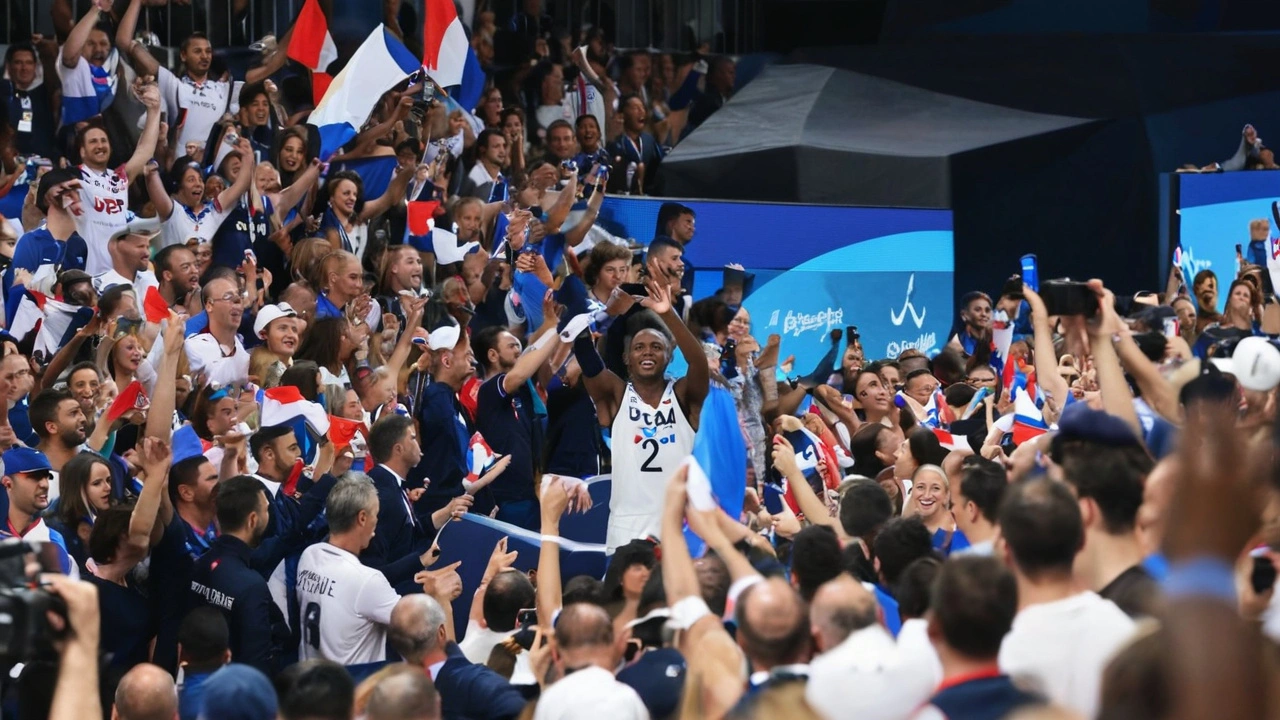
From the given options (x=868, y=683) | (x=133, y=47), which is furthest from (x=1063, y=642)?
(x=133, y=47)

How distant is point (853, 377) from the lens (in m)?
10.8

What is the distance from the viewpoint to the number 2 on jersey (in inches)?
293

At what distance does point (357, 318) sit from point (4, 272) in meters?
1.91

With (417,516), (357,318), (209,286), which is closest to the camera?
(417,516)

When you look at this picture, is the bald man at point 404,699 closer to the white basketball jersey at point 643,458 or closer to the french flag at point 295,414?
the white basketball jersey at point 643,458

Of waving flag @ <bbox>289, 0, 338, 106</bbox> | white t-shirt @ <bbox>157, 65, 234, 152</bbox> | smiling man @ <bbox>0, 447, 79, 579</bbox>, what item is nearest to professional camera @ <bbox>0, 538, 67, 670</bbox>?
smiling man @ <bbox>0, 447, 79, 579</bbox>

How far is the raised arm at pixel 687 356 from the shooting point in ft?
23.5

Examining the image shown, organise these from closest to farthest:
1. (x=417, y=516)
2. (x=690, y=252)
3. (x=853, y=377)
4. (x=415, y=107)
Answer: (x=417, y=516) < (x=853, y=377) < (x=690, y=252) < (x=415, y=107)

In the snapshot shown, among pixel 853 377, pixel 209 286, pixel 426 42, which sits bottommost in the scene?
pixel 853 377

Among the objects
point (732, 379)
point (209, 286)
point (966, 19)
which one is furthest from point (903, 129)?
point (209, 286)

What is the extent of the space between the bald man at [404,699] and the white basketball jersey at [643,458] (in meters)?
3.37

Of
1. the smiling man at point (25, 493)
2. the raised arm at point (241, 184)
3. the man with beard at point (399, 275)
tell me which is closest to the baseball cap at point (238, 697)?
the smiling man at point (25, 493)

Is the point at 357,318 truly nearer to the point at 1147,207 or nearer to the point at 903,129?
the point at 903,129

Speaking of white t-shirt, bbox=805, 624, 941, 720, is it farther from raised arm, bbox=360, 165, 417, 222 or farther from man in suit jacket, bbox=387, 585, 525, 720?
raised arm, bbox=360, 165, 417, 222
